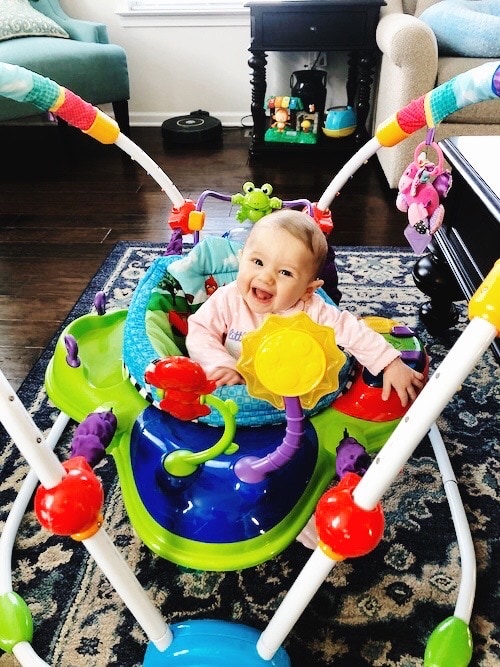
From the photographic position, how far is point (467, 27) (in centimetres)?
212

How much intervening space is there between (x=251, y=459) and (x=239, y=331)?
0.23 m

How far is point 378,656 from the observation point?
85 cm

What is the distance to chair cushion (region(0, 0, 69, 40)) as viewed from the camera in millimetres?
2502

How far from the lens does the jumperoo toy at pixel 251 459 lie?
54 centimetres

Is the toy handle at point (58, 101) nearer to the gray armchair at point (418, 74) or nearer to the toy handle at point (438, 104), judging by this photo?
the toy handle at point (438, 104)

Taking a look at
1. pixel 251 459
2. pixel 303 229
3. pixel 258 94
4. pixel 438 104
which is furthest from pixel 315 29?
pixel 251 459

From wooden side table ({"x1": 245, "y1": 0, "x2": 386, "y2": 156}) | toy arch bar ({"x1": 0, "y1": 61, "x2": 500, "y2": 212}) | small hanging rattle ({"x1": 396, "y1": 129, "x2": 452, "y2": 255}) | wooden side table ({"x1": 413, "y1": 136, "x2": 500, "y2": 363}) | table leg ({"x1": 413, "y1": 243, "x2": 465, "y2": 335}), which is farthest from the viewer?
wooden side table ({"x1": 245, "y1": 0, "x2": 386, "y2": 156})

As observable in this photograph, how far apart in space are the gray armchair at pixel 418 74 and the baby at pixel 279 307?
1.41m

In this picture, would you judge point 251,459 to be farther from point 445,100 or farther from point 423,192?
point 445,100

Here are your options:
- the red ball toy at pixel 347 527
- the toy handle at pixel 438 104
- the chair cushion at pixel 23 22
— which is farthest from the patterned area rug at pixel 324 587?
the chair cushion at pixel 23 22

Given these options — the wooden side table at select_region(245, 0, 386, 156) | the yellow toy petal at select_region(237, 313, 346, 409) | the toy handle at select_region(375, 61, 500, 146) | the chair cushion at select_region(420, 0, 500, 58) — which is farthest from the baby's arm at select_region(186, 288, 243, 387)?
the wooden side table at select_region(245, 0, 386, 156)

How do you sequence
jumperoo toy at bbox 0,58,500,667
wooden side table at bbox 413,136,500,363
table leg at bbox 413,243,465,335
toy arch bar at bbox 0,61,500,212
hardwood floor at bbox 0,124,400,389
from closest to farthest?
jumperoo toy at bbox 0,58,500,667 < toy arch bar at bbox 0,61,500,212 < wooden side table at bbox 413,136,500,363 < table leg at bbox 413,243,465,335 < hardwood floor at bbox 0,124,400,389

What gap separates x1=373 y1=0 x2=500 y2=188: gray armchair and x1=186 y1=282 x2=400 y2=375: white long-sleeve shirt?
1435 mm

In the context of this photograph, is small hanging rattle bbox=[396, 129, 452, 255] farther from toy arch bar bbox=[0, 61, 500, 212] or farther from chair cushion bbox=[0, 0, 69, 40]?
chair cushion bbox=[0, 0, 69, 40]
